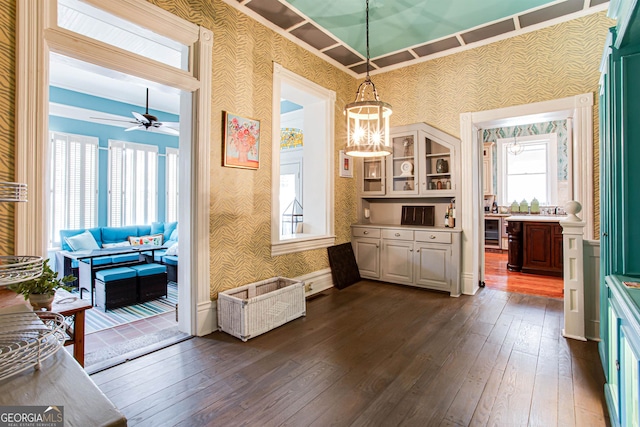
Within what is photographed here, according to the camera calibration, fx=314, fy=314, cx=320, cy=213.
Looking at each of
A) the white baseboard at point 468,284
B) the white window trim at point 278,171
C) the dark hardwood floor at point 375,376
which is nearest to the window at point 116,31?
the white window trim at point 278,171

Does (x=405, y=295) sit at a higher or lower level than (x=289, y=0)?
lower

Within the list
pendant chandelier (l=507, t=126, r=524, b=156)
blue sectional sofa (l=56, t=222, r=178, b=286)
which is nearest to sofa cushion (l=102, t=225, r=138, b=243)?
blue sectional sofa (l=56, t=222, r=178, b=286)

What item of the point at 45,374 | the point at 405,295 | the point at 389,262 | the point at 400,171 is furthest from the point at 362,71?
the point at 45,374

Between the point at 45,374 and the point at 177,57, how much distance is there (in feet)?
15.9

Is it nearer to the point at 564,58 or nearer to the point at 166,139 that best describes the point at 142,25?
the point at 564,58

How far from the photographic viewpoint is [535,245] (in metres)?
5.37

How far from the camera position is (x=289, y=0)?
3.25 metres

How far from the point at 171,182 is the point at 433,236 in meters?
6.09

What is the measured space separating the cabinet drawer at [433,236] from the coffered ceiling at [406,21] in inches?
98.2

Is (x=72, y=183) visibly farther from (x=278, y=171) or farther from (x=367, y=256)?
(x=367, y=256)

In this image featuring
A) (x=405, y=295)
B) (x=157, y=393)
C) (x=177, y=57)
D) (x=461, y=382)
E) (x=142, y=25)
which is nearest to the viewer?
(x=157, y=393)

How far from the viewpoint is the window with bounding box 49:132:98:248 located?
5.59 metres

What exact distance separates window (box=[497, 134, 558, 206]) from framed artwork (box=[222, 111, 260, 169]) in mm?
7097

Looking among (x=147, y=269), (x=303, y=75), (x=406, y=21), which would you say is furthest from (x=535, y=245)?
(x=147, y=269)
